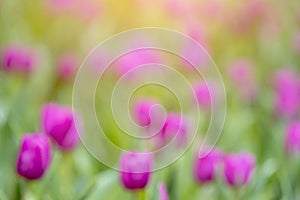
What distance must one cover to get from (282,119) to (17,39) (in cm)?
76

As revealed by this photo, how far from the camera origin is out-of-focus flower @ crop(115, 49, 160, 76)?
1.87 m

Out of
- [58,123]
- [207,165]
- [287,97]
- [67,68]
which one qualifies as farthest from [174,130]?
[67,68]

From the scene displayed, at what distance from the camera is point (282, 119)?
5.67 feet

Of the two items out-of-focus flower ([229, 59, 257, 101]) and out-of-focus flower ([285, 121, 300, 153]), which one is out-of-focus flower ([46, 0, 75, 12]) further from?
out-of-focus flower ([285, 121, 300, 153])

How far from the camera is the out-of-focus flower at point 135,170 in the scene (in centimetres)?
104

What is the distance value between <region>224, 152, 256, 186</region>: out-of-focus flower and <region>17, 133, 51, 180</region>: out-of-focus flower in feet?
0.93

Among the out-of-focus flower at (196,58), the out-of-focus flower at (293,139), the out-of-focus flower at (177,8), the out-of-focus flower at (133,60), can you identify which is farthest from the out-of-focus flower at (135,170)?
the out-of-focus flower at (177,8)

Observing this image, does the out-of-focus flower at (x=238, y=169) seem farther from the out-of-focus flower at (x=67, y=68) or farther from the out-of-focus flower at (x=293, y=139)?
the out-of-focus flower at (x=67, y=68)

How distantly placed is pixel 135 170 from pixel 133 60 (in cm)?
86

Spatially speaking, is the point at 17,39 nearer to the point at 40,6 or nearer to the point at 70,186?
the point at 40,6

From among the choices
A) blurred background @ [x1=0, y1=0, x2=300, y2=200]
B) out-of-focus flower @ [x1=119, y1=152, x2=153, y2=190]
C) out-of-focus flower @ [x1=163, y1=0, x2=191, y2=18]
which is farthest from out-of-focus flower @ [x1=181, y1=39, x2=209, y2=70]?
out-of-focus flower @ [x1=119, y1=152, x2=153, y2=190]

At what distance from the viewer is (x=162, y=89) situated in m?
1.89

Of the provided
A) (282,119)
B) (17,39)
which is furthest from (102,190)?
(17,39)

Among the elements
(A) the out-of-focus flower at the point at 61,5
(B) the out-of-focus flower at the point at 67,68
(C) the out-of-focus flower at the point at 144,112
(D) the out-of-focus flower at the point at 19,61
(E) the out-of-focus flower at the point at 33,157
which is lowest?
(E) the out-of-focus flower at the point at 33,157
